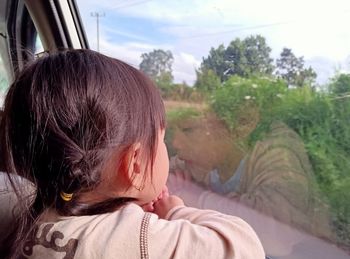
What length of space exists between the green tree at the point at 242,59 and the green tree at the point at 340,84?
182 mm

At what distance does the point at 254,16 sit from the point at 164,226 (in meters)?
0.73

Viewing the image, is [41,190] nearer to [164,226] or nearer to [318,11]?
[164,226]

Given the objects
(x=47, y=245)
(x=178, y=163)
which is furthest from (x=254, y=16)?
(x=47, y=245)

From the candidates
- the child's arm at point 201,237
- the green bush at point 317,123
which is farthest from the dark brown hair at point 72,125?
the green bush at point 317,123

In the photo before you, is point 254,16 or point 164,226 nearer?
point 164,226

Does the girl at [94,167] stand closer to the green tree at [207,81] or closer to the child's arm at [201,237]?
the child's arm at [201,237]

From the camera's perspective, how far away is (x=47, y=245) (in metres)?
0.68

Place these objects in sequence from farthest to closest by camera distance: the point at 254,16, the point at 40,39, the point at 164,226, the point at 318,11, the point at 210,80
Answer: the point at 40,39
the point at 210,80
the point at 254,16
the point at 318,11
the point at 164,226

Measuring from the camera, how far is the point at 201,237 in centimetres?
68

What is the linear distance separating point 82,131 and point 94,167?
0.20 feet

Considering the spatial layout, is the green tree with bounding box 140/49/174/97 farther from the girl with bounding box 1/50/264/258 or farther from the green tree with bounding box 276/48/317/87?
the girl with bounding box 1/50/264/258

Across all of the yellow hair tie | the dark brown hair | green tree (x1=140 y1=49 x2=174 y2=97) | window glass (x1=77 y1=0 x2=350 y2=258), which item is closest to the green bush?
window glass (x1=77 y1=0 x2=350 y2=258)

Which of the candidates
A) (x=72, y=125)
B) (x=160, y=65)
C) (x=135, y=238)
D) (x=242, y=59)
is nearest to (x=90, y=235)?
(x=135, y=238)

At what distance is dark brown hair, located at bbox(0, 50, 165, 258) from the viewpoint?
2.31 feet
